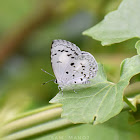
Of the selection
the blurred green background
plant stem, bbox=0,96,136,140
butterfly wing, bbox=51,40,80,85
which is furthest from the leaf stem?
the blurred green background

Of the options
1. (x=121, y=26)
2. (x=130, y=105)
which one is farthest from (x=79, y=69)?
(x=130, y=105)

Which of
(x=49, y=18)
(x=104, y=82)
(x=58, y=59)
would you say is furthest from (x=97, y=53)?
(x=104, y=82)

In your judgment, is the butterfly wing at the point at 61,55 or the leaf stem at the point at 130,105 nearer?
the leaf stem at the point at 130,105

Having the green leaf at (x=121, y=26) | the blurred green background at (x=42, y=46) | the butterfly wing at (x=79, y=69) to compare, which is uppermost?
the blurred green background at (x=42, y=46)

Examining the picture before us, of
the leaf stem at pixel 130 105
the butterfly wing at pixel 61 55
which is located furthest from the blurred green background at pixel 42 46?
the leaf stem at pixel 130 105

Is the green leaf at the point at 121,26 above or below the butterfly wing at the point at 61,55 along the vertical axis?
above

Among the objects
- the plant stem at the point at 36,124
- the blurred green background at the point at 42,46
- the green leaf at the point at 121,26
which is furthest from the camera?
the blurred green background at the point at 42,46

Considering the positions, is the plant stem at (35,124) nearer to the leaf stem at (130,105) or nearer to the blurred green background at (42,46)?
the leaf stem at (130,105)
